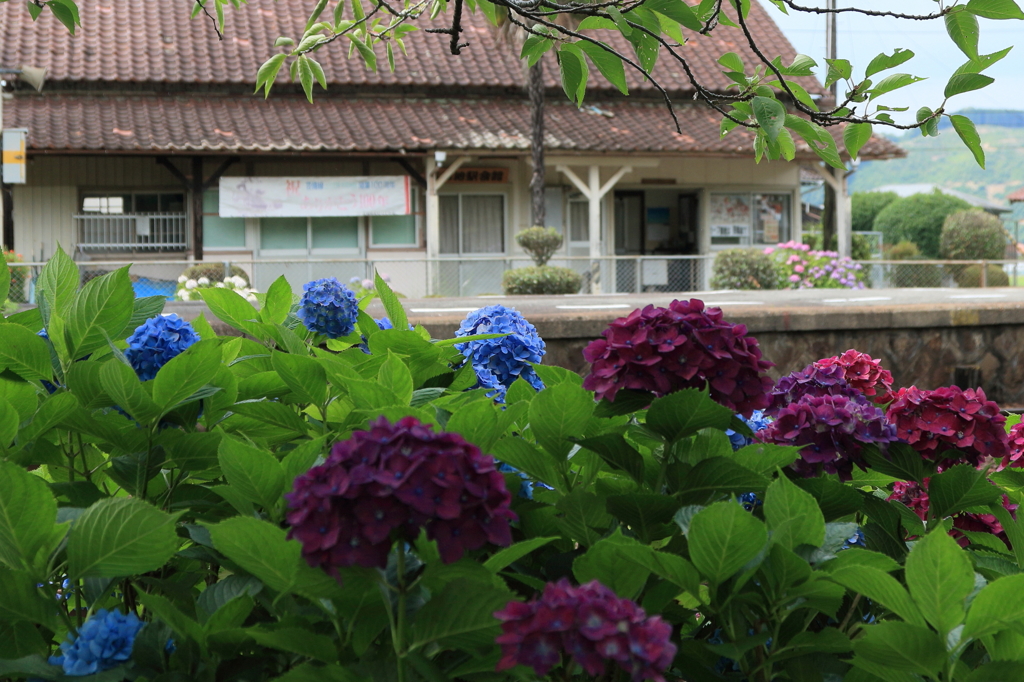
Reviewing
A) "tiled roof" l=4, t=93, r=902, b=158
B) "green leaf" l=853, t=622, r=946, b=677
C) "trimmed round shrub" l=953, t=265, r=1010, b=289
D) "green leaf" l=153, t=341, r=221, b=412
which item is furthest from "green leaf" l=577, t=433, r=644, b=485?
"trimmed round shrub" l=953, t=265, r=1010, b=289

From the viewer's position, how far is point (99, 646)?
3.99 feet

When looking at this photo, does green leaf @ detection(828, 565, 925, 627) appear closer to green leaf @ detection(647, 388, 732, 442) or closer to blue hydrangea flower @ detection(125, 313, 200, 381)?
green leaf @ detection(647, 388, 732, 442)

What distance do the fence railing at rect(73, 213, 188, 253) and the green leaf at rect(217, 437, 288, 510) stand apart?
18.7m

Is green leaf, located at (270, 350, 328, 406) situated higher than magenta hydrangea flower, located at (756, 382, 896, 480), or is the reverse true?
green leaf, located at (270, 350, 328, 406)

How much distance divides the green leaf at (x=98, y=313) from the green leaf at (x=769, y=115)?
1.15 metres

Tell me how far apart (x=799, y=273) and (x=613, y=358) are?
16.9 metres

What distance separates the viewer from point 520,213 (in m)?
20.5

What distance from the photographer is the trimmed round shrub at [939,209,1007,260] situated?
1043 inches

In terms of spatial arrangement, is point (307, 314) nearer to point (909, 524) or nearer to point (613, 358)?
point (613, 358)

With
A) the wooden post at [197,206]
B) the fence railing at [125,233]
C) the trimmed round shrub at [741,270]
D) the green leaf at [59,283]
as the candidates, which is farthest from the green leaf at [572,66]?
the fence railing at [125,233]

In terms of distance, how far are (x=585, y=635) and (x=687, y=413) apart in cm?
48

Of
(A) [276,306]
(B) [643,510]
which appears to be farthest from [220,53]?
(B) [643,510]

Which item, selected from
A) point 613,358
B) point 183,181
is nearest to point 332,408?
point 613,358

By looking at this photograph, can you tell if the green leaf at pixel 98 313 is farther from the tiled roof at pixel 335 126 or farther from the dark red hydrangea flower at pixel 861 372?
the tiled roof at pixel 335 126
